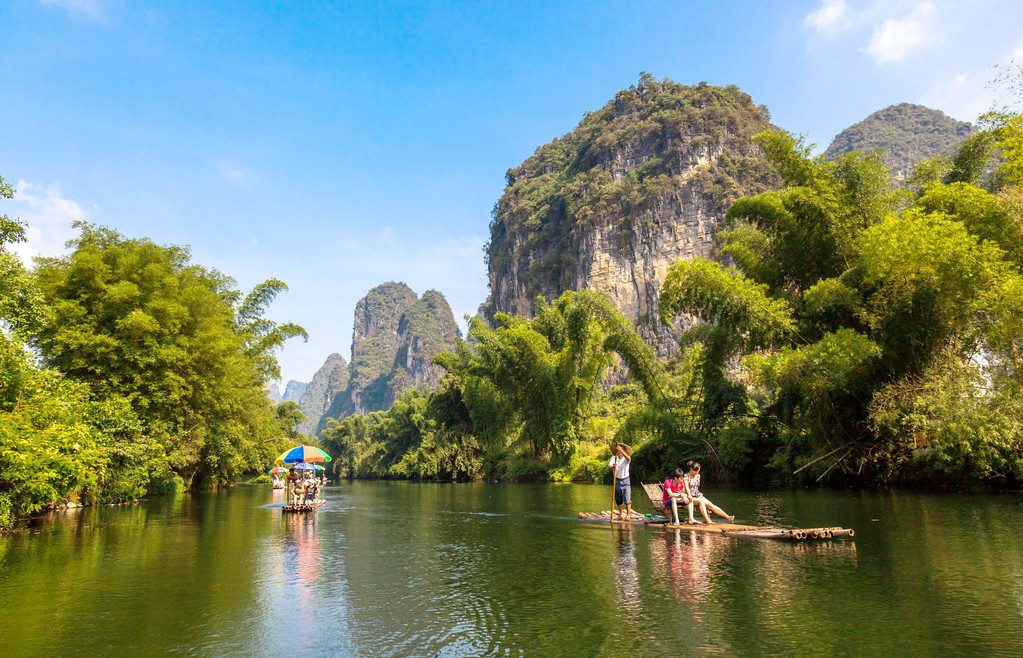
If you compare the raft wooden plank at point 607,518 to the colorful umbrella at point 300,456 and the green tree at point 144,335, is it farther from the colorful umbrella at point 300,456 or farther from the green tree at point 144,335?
the green tree at point 144,335

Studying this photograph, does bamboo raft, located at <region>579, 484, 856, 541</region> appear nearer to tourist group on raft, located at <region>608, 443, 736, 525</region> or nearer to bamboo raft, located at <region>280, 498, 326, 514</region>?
tourist group on raft, located at <region>608, 443, 736, 525</region>

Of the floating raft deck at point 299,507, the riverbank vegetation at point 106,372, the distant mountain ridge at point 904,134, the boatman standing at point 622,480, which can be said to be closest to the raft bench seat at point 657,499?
the boatman standing at point 622,480

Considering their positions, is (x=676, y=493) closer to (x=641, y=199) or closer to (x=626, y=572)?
(x=626, y=572)

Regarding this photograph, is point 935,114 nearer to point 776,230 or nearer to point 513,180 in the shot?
point 513,180

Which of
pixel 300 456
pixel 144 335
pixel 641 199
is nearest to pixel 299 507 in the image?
pixel 300 456

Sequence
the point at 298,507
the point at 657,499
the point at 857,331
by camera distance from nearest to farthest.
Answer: the point at 657,499, the point at 298,507, the point at 857,331

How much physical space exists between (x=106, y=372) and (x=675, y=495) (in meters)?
18.5

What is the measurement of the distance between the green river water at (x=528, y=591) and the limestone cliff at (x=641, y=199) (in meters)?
71.3

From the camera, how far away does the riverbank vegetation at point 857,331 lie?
15945 millimetres

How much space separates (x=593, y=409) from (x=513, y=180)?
99.6m

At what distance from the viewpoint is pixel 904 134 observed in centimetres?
16075

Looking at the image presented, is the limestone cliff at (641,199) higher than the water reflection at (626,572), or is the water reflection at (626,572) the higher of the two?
the limestone cliff at (641,199)

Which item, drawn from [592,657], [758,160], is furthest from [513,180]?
[592,657]

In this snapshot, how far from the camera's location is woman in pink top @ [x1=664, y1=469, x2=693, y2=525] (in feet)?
40.1
